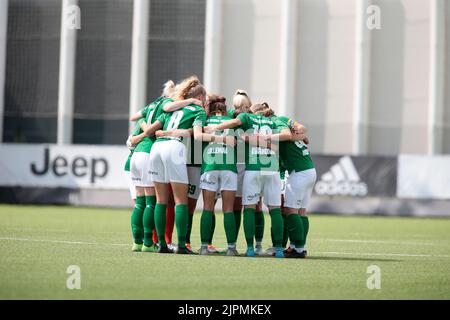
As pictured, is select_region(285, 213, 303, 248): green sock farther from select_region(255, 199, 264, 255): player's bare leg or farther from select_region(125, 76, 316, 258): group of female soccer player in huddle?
select_region(255, 199, 264, 255): player's bare leg

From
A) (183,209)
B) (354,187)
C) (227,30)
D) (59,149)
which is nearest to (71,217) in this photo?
(59,149)

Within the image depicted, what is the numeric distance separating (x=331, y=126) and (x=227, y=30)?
537 cm

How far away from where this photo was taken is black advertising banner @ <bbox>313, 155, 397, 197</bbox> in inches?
1183

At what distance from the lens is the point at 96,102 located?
1471 inches


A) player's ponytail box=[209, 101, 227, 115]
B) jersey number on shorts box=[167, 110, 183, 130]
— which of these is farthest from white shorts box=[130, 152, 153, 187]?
player's ponytail box=[209, 101, 227, 115]

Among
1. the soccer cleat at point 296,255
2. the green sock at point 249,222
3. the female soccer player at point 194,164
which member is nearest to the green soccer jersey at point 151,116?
the female soccer player at point 194,164

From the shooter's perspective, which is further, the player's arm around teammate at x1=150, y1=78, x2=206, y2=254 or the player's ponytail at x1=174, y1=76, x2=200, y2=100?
the player's ponytail at x1=174, y1=76, x2=200, y2=100

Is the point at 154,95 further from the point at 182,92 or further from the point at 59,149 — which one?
the point at 182,92

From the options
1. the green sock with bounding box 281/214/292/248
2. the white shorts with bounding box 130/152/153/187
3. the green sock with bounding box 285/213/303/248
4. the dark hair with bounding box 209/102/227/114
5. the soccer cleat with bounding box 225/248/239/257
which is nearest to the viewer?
the soccer cleat with bounding box 225/248/239/257

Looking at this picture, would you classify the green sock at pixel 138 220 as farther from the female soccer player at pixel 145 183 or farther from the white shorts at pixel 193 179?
the white shorts at pixel 193 179

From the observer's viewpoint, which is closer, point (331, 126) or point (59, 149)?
point (59, 149)

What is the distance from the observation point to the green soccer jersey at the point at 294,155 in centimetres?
1388

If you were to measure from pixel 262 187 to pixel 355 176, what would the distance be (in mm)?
17088

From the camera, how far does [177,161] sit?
43.7 ft
